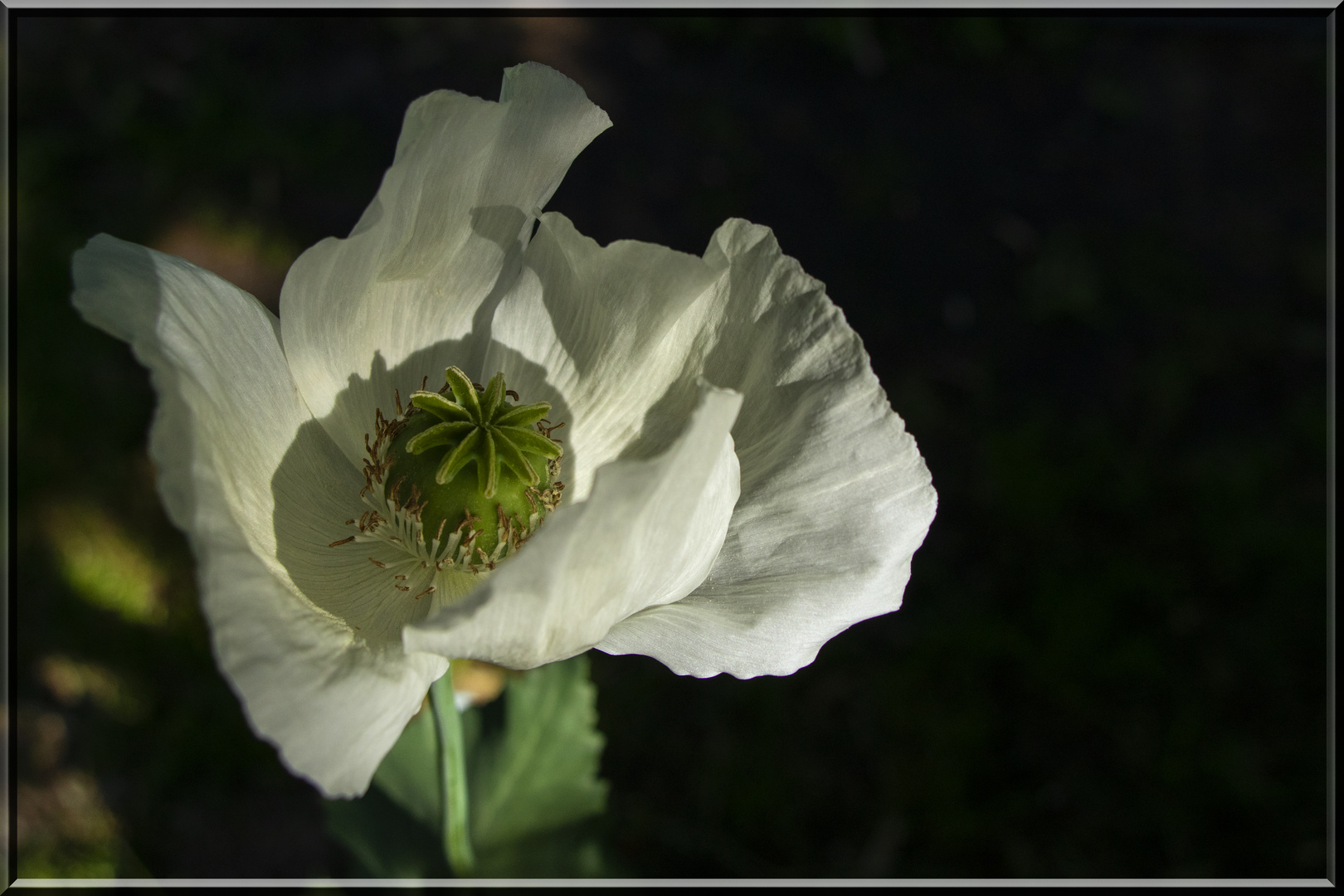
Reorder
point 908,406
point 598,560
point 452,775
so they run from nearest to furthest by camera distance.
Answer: point 598,560
point 452,775
point 908,406

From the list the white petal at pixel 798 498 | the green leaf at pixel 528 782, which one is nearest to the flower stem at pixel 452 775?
the green leaf at pixel 528 782

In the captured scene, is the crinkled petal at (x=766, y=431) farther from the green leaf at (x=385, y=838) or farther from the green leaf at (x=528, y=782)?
the green leaf at (x=385, y=838)

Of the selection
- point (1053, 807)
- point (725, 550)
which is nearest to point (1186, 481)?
A: point (1053, 807)

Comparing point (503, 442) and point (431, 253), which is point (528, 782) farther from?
point (431, 253)

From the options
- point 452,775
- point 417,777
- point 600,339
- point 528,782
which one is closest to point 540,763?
point 528,782

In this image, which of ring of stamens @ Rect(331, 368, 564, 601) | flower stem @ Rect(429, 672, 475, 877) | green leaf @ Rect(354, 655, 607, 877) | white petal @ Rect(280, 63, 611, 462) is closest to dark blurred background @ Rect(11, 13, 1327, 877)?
green leaf @ Rect(354, 655, 607, 877)

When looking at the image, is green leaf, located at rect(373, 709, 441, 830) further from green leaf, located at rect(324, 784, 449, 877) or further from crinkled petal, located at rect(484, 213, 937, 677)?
crinkled petal, located at rect(484, 213, 937, 677)
